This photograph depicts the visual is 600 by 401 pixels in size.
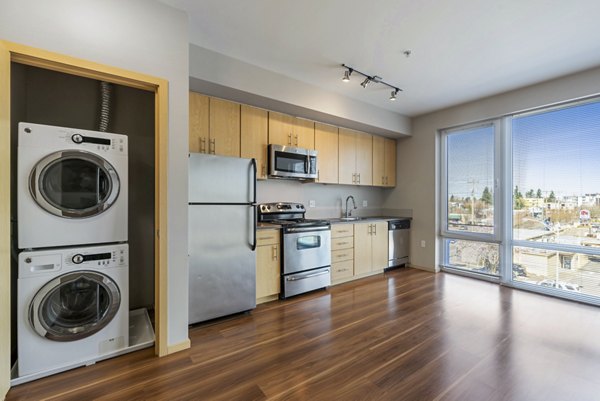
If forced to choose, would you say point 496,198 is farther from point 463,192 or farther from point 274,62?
point 274,62

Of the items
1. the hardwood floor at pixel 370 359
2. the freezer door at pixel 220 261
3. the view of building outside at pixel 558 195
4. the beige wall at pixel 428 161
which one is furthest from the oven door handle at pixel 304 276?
the view of building outside at pixel 558 195

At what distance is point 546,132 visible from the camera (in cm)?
352

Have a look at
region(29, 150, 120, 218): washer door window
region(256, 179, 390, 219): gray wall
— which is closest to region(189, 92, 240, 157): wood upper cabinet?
region(256, 179, 390, 219): gray wall

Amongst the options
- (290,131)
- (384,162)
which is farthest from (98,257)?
(384,162)

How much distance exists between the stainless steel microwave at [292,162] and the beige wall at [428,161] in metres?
2.14

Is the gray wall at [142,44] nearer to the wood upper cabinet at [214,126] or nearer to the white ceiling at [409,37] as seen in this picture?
the white ceiling at [409,37]

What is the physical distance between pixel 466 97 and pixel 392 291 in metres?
3.05

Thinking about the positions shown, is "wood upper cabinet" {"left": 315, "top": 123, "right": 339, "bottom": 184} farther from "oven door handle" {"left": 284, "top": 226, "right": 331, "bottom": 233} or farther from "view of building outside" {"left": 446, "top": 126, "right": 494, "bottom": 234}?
"view of building outside" {"left": 446, "top": 126, "right": 494, "bottom": 234}

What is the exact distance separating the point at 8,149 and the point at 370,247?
4.10m

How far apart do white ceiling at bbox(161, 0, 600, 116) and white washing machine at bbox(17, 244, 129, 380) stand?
2091 mm

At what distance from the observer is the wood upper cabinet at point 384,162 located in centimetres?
480

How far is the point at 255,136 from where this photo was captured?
334cm

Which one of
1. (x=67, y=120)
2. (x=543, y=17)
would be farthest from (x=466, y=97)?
(x=67, y=120)

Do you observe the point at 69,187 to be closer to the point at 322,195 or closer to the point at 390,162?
the point at 322,195
